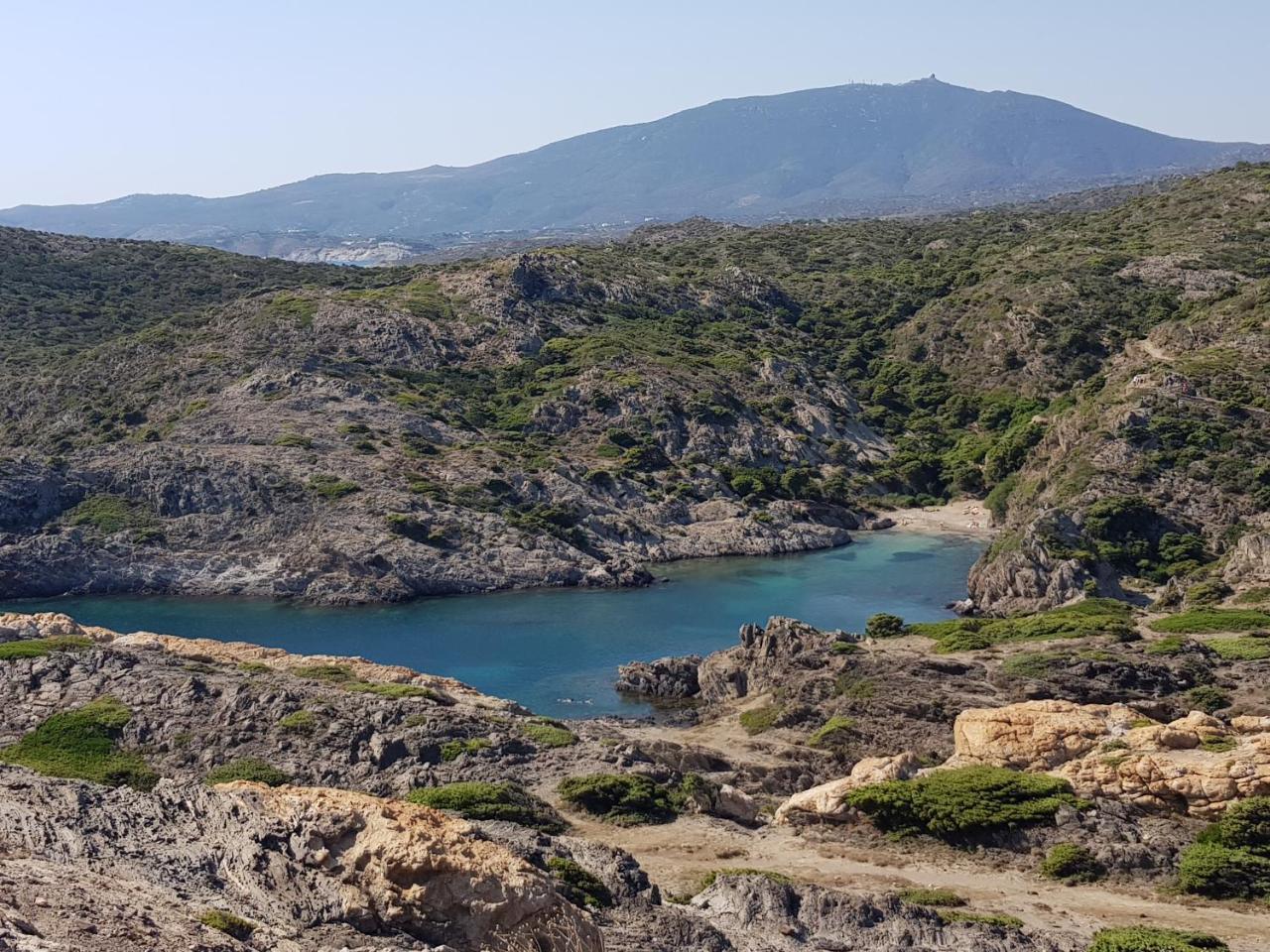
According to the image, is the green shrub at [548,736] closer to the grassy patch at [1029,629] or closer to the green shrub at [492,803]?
the green shrub at [492,803]

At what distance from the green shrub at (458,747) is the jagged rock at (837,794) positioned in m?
9.27

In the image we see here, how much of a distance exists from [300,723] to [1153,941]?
25628 millimetres

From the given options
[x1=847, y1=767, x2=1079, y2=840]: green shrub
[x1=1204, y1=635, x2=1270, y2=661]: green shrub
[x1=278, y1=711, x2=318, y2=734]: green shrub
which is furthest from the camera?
[x1=1204, y1=635, x2=1270, y2=661]: green shrub

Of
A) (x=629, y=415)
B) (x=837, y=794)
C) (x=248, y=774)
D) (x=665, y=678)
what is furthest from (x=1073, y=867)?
(x=629, y=415)

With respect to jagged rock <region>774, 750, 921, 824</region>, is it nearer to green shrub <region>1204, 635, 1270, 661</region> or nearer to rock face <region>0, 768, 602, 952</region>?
rock face <region>0, 768, 602, 952</region>

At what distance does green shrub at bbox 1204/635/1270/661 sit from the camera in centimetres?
5150

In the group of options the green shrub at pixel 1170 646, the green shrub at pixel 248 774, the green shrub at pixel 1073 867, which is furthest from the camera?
the green shrub at pixel 1170 646

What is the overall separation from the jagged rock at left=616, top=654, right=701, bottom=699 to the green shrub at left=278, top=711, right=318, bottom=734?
2208 cm

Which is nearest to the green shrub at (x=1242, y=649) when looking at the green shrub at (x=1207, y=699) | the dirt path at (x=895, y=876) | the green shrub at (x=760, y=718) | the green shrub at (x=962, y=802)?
the green shrub at (x=1207, y=699)

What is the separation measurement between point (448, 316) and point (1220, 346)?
→ 63.7 meters

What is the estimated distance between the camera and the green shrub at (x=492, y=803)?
3538 centimetres

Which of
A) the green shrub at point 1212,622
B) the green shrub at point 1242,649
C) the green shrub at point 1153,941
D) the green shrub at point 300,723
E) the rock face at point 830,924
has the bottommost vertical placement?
the green shrub at point 1212,622

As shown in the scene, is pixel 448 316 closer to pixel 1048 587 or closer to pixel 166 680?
pixel 1048 587

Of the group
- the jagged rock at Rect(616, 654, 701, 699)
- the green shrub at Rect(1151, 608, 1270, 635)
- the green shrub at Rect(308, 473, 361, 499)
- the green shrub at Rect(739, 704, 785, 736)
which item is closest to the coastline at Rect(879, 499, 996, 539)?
the green shrub at Rect(1151, 608, 1270, 635)
